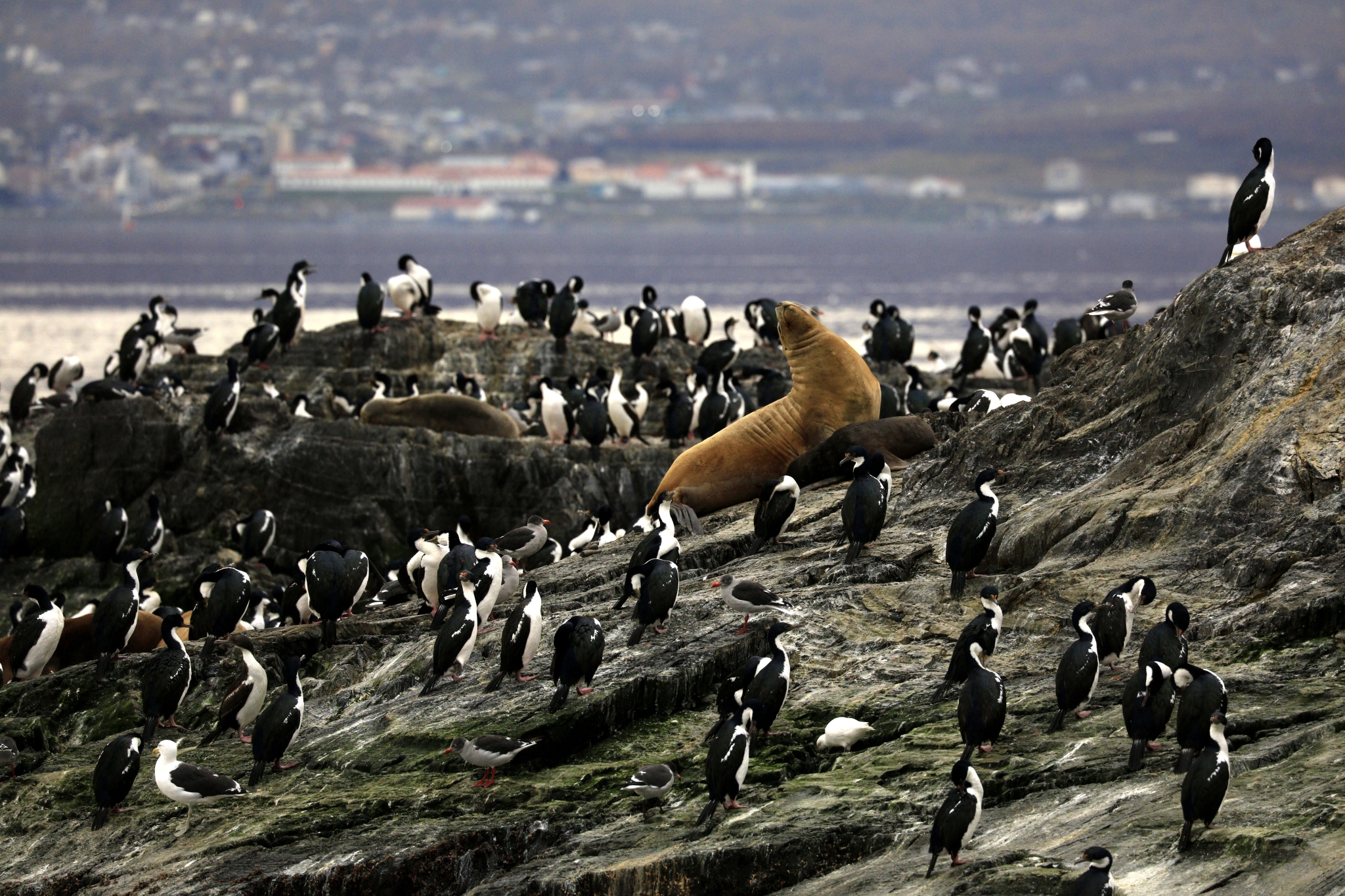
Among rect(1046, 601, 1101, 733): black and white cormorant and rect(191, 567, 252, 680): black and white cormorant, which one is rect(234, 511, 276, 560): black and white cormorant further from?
rect(1046, 601, 1101, 733): black and white cormorant

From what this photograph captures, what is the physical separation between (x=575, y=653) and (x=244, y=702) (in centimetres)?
333

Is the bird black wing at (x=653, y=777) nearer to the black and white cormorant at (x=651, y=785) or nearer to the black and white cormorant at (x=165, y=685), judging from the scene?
the black and white cormorant at (x=651, y=785)

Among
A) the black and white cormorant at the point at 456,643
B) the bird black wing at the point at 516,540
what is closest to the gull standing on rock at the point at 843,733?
the black and white cormorant at the point at 456,643

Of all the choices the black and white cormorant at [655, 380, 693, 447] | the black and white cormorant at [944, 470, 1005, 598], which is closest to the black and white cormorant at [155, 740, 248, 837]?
the black and white cormorant at [944, 470, 1005, 598]

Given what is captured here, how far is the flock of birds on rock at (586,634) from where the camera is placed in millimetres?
11141

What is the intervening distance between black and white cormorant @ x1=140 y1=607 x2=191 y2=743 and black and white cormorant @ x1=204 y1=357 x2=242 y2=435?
1079cm

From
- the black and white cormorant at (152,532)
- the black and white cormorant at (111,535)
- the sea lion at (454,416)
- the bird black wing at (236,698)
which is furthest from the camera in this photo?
the sea lion at (454,416)

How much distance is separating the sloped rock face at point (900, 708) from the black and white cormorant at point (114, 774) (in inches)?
5.7

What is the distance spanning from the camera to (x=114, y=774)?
1335 cm

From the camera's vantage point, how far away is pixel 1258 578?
513 inches

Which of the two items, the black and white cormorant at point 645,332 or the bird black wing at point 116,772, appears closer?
the bird black wing at point 116,772

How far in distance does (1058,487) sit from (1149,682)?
5334mm

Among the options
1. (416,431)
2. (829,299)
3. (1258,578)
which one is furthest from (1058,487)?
(829,299)

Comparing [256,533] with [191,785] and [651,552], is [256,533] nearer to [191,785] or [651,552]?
[651,552]
